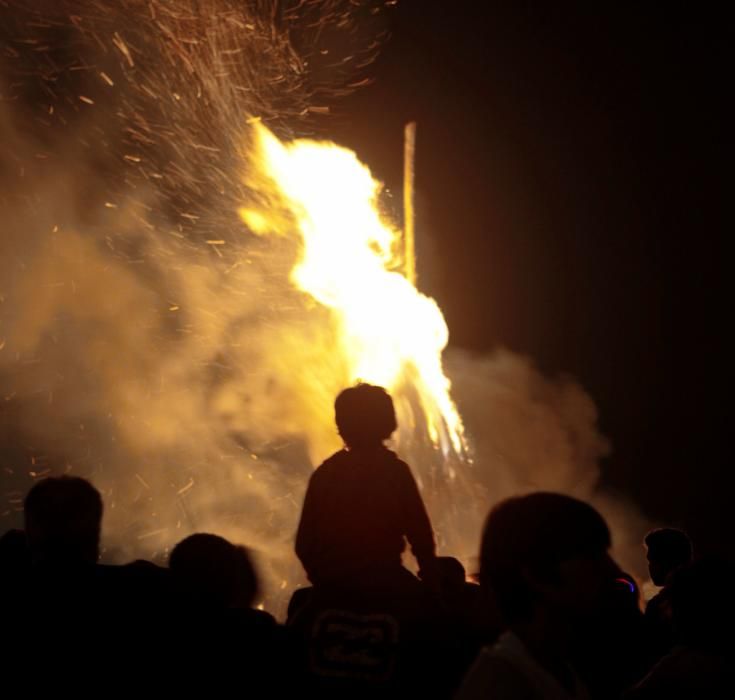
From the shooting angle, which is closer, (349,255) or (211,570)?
(211,570)

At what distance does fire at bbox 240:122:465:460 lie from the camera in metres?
10.4

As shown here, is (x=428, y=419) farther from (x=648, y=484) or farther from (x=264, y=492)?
(x=648, y=484)

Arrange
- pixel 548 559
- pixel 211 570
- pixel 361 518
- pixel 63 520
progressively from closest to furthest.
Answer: pixel 548 559, pixel 63 520, pixel 211 570, pixel 361 518

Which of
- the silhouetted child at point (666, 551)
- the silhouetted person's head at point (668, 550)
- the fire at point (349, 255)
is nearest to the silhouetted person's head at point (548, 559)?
the silhouetted child at point (666, 551)

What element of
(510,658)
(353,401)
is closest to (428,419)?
(353,401)

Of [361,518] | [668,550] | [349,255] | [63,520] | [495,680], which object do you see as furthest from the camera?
[349,255]

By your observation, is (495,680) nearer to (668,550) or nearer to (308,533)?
(308,533)

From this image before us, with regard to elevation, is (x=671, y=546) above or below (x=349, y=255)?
below

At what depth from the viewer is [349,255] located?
421 inches

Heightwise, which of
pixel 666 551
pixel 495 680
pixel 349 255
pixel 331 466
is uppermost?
pixel 349 255

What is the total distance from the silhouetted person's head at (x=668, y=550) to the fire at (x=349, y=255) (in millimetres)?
5942

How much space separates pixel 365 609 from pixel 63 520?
1058 millimetres

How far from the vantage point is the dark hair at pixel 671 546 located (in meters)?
4.21

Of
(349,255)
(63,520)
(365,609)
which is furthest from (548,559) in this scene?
(349,255)
